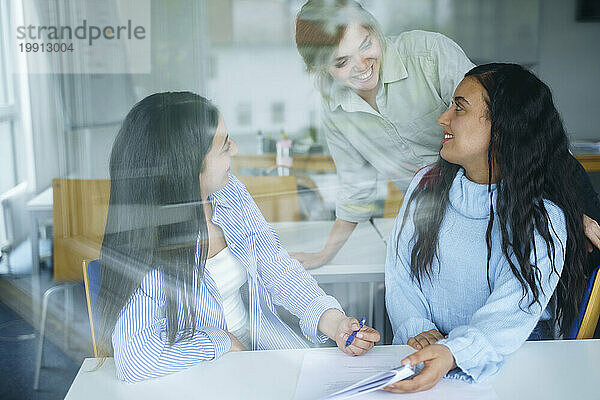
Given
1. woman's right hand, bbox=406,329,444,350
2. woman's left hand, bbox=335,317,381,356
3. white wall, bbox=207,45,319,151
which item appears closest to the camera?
woman's left hand, bbox=335,317,381,356

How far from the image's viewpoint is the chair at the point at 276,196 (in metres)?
1.87

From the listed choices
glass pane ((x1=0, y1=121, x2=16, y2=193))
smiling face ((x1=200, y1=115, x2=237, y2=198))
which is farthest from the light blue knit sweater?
glass pane ((x1=0, y1=121, x2=16, y2=193))

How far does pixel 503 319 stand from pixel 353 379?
392mm

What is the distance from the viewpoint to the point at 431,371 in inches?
49.2

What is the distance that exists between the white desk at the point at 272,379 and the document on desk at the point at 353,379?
0.06 feet

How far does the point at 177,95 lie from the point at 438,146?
29.6 inches

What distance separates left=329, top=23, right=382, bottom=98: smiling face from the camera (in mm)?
1847

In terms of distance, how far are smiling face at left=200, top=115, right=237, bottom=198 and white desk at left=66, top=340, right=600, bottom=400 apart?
1.67ft

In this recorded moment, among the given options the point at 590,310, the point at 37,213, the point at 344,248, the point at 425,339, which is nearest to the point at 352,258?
the point at 344,248

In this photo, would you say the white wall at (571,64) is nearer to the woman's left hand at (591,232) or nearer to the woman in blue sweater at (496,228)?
the woman in blue sweater at (496,228)

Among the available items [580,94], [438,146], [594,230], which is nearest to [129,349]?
[438,146]

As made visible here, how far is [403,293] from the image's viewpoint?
1754 millimetres

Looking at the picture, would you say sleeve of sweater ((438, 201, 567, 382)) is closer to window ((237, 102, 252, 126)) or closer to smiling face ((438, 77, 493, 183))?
smiling face ((438, 77, 493, 183))

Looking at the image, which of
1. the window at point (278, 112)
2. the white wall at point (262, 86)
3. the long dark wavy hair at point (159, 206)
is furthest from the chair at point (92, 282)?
the window at point (278, 112)
